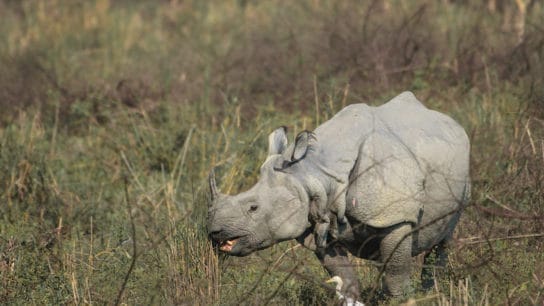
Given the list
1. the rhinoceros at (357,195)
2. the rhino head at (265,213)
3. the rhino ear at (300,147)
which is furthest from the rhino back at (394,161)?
the rhino head at (265,213)

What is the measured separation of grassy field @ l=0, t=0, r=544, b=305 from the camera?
6055mm

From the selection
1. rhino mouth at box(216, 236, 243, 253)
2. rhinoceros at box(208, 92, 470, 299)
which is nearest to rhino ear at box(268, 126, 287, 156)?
rhinoceros at box(208, 92, 470, 299)

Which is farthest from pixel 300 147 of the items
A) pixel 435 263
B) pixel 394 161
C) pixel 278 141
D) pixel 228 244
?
pixel 435 263

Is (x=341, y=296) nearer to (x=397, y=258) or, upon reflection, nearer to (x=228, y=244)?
(x=397, y=258)

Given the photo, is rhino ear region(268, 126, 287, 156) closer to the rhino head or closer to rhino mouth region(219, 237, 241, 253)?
the rhino head

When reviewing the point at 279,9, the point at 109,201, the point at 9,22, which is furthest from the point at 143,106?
the point at 9,22

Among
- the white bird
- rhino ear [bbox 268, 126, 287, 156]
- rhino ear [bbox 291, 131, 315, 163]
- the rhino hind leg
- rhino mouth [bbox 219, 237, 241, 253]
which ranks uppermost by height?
rhino ear [bbox 291, 131, 315, 163]

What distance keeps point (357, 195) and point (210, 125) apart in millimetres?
4820

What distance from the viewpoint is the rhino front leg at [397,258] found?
5.38 metres

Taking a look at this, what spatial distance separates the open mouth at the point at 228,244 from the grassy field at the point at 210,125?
218 mm

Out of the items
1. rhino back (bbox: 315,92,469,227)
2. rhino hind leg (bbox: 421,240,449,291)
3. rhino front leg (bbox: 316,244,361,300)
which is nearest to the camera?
rhino back (bbox: 315,92,469,227)

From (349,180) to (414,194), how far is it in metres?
0.35

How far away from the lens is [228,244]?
17.2 feet

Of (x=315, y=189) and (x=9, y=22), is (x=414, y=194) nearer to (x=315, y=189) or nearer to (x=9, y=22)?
(x=315, y=189)
